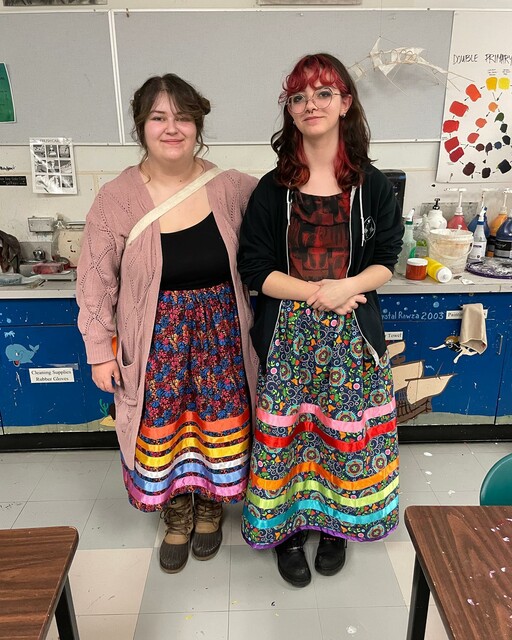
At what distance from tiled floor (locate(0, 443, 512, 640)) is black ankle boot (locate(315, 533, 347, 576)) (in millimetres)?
29

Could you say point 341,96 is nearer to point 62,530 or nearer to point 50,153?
point 62,530

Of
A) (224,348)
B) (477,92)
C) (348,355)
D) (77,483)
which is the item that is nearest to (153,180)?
(224,348)

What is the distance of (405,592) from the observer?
1720mm

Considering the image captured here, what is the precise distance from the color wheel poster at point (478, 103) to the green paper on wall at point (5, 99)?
6.55 ft

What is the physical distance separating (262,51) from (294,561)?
2.09m

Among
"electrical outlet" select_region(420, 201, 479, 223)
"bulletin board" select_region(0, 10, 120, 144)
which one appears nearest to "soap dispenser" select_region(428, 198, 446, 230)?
"electrical outlet" select_region(420, 201, 479, 223)

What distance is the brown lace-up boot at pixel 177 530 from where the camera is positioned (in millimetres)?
1836

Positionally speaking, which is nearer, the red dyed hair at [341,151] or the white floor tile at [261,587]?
the red dyed hair at [341,151]

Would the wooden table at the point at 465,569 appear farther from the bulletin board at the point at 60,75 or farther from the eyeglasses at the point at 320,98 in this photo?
the bulletin board at the point at 60,75

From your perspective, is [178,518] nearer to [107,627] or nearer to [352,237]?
[107,627]

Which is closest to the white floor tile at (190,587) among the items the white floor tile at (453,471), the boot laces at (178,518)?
the boot laces at (178,518)

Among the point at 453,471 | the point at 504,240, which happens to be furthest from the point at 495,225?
the point at 453,471

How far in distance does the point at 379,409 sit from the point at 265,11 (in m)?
1.80

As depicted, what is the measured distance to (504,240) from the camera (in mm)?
2520
